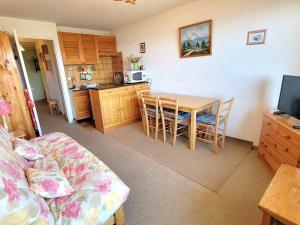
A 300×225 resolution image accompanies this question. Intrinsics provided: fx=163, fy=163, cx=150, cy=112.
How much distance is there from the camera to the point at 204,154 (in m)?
2.52

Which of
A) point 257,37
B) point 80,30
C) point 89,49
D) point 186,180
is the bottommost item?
point 186,180

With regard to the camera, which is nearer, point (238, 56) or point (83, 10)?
point (238, 56)

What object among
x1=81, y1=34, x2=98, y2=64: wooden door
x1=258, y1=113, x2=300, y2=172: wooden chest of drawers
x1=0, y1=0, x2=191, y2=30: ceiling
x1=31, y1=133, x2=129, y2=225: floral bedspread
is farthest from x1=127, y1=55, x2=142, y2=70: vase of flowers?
x1=258, y1=113, x2=300, y2=172: wooden chest of drawers

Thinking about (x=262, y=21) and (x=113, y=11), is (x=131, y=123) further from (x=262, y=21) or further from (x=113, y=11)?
(x=262, y=21)

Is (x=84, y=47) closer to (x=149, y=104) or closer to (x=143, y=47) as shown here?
(x=143, y=47)

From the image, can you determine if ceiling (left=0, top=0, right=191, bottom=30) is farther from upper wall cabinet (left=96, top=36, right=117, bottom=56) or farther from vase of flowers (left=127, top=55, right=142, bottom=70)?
vase of flowers (left=127, top=55, right=142, bottom=70)

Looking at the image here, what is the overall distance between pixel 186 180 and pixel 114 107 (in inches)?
90.1

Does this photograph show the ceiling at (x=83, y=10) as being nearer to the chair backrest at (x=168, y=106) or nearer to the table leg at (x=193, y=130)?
the chair backrest at (x=168, y=106)

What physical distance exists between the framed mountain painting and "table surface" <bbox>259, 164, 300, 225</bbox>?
2.27 metres

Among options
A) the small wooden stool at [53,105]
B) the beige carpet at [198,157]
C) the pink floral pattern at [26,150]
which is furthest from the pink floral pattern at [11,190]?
the small wooden stool at [53,105]

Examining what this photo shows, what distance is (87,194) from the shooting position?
1.20 metres

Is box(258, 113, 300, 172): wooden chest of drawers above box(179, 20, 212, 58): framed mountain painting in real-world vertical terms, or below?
below

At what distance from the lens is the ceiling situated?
104 inches

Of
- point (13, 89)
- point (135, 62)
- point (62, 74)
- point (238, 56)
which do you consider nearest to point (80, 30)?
point (62, 74)
